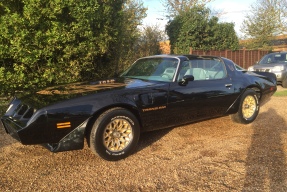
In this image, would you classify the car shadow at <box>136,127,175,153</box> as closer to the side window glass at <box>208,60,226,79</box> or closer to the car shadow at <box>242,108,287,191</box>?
the side window glass at <box>208,60,226,79</box>

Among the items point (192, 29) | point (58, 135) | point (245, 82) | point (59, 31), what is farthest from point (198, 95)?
point (192, 29)

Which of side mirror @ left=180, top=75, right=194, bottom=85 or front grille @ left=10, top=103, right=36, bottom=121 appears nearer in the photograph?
front grille @ left=10, top=103, right=36, bottom=121

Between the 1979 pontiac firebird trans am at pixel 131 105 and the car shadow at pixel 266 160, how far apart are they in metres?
0.61

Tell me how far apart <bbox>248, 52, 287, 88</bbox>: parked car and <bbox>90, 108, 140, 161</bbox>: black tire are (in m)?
9.08

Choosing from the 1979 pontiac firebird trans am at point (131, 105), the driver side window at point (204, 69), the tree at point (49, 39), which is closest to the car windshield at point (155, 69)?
the 1979 pontiac firebird trans am at point (131, 105)

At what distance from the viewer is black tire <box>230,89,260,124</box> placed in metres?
5.24

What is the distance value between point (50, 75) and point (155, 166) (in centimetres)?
417

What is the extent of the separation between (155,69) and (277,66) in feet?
27.3

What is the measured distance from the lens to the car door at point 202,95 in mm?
4188

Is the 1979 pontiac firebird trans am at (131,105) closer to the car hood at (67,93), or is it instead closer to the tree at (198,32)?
the car hood at (67,93)

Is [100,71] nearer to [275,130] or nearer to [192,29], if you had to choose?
[275,130]

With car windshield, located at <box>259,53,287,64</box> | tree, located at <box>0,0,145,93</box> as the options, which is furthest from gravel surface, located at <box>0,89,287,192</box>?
car windshield, located at <box>259,53,287,64</box>

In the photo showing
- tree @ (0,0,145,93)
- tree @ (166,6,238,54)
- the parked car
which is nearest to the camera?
tree @ (0,0,145,93)

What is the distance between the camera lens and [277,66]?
11.0 m
